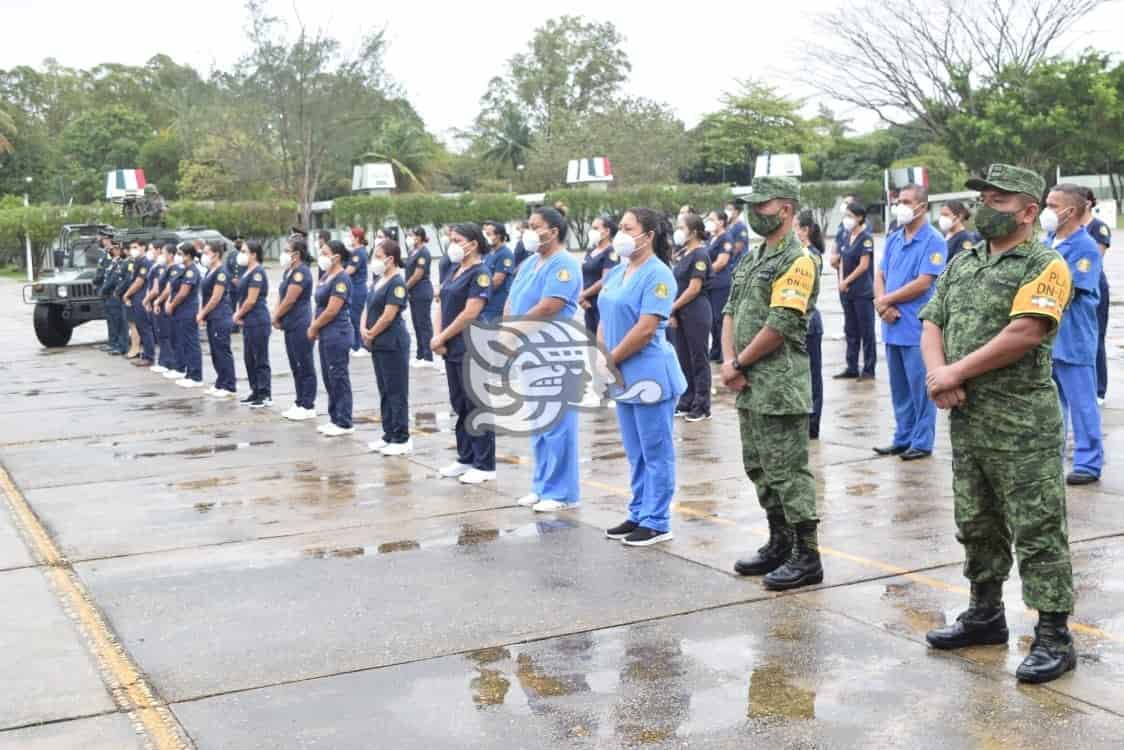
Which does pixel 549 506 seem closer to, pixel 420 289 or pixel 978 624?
pixel 978 624

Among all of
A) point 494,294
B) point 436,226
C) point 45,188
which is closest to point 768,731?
point 494,294

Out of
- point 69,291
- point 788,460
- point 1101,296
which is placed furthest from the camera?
point 69,291

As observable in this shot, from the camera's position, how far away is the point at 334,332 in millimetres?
11148

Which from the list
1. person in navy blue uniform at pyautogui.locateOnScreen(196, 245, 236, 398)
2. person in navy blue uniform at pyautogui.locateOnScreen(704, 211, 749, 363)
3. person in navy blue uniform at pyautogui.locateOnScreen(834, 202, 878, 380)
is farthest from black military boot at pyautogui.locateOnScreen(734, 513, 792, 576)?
person in navy blue uniform at pyautogui.locateOnScreen(196, 245, 236, 398)

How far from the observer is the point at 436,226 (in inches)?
2076

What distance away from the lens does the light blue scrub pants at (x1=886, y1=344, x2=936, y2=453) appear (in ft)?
29.3

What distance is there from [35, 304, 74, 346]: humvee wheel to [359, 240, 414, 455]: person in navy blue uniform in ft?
42.4

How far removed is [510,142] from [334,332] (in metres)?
65.4

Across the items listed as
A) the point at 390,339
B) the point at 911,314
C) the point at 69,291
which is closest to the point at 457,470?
the point at 390,339

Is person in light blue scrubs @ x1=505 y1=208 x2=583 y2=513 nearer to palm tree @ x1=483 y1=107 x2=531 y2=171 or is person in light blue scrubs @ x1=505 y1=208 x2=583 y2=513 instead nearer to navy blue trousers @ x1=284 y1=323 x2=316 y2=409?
navy blue trousers @ x1=284 y1=323 x2=316 y2=409

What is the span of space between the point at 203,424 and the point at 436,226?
40689 millimetres

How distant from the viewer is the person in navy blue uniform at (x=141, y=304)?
721 inches

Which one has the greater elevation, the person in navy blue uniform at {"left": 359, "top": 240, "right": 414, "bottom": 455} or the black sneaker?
the person in navy blue uniform at {"left": 359, "top": 240, "right": 414, "bottom": 455}

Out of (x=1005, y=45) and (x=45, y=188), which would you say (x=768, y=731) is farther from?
(x=45, y=188)
